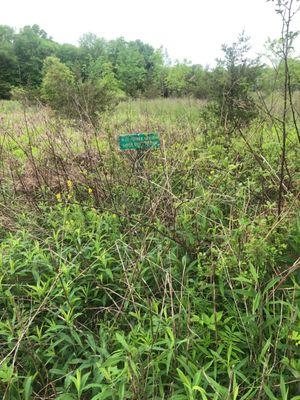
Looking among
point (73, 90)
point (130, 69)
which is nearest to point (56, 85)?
point (73, 90)

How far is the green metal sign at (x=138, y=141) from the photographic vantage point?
2760 millimetres

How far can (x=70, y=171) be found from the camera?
3.29m

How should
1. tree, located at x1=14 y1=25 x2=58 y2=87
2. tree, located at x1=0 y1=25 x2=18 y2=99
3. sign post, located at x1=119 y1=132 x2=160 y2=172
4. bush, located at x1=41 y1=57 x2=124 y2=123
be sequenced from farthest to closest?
tree, located at x1=14 y1=25 x2=58 y2=87 → tree, located at x1=0 y1=25 x2=18 y2=99 → bush, located at x1=41 y1=57 x2=124 y2=123 → sign post, located at x1=119 y1=132 x2=160 y2=172

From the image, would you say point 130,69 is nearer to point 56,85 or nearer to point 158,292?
point 56,85

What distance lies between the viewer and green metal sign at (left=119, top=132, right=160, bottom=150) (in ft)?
9.05

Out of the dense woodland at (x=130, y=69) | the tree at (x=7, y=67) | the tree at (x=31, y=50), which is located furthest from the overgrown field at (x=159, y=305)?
the tree at (x=31, y=50)

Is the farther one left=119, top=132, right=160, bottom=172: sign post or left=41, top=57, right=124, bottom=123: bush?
left=41, top=57, right=124, bottom=123: bush

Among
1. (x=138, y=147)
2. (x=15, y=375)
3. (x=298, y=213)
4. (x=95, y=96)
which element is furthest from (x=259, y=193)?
(x=95, y=96)

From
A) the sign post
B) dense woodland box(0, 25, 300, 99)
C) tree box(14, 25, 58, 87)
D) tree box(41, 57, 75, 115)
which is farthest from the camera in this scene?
tree box(14, 25, 58, 87)

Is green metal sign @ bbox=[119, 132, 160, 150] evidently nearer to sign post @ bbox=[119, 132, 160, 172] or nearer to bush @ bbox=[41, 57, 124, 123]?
sign post @ bbox=[119, 132, 160, 172]

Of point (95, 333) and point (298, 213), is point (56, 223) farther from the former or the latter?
point (298, 213)

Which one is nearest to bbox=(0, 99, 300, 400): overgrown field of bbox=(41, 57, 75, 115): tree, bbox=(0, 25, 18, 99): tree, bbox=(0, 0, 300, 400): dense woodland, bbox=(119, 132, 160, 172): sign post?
bbox=(0, 0, 300, 400): dense woodland

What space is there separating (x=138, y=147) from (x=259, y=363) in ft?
6.25

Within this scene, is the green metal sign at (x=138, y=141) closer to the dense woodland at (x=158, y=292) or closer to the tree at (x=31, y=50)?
the dense woodland at (x=158, y=292)
